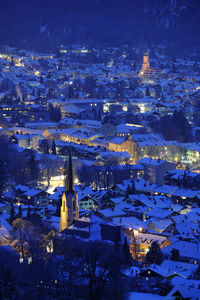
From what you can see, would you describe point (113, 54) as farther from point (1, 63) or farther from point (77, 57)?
point (1, 63)

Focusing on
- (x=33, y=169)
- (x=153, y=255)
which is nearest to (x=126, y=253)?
(x=153, y=255)

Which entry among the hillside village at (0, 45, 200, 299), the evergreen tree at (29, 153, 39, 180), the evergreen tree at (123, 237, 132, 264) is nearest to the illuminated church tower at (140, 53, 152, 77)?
the hillside village at (0, 45, 200, 299)

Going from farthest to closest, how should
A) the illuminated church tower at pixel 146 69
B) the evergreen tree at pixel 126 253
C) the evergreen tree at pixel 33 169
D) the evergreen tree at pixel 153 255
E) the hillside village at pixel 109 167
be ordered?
the illuminated church tower at pixel 146 69 → the evergreen tree at pixel 33 169 → the hillside village at pixel 109 167 → the evergreen tree at pixel 153 255 → the evergreen tree at pixel 126 253

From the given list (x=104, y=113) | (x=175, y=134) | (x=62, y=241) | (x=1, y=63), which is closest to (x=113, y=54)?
(x=1, y=63)

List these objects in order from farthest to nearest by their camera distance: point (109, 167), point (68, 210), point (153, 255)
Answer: point (109, 167) < point (68, 210) < point (153, 255)

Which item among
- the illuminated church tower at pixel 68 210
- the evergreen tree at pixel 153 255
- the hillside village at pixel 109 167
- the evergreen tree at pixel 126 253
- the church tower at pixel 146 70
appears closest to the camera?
the evergreen tree at pixel 126 253

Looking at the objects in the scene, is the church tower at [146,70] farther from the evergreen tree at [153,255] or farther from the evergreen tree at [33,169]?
the evergreen tree at [153,255]

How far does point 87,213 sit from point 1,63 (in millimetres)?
53593

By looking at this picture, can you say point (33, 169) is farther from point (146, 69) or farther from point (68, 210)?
point (146, 69)

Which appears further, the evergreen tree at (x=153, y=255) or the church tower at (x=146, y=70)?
the church tower at (x=146, y=70)

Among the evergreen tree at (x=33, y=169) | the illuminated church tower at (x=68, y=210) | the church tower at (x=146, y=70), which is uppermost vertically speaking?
the church tower at (x=146, y=70)

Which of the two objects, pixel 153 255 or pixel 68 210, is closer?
pixel 153 255

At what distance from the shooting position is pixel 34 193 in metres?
27.0

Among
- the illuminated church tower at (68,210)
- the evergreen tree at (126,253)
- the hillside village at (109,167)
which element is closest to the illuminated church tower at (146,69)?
the hillside village at (109,167)
